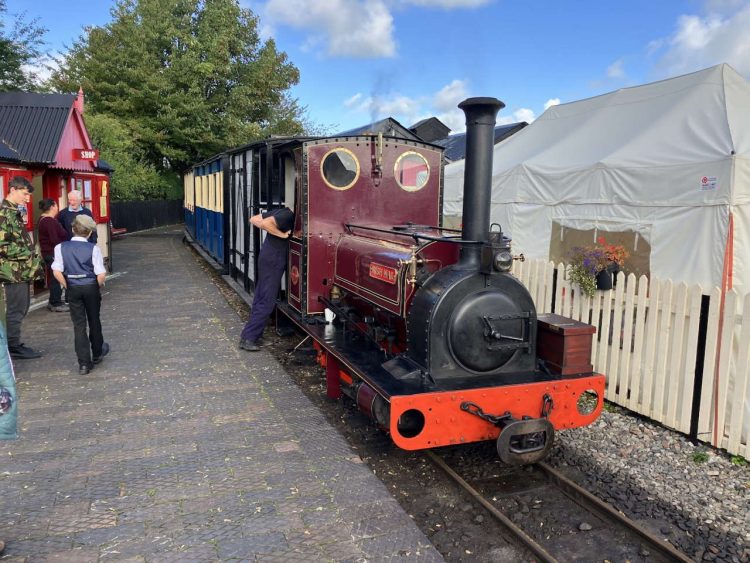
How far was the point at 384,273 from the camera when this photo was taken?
14.7 feet

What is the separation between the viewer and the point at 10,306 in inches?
255

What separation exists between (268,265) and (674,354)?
164 inches

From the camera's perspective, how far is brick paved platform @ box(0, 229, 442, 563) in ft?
10.4

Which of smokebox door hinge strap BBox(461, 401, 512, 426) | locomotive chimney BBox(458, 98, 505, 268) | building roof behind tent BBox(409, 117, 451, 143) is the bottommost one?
smokebox door hinge strap BBox(461, 401, 512, 426)

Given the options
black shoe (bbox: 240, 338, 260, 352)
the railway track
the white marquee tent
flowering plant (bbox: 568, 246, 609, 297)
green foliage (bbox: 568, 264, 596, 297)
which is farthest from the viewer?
black shoe (bbox: 240, 338, 260, 352)

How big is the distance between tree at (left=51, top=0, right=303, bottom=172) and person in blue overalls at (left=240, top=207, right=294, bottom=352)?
22248 mm

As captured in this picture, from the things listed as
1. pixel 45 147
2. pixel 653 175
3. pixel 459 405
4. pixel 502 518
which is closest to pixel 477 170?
pixel 459 405

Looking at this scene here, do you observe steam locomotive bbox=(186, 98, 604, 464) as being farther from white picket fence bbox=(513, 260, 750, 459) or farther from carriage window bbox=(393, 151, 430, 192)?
white picket fence bbox=(513, 260, 750, 459)

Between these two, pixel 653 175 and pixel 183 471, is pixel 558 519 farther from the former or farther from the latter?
pixel 653 175

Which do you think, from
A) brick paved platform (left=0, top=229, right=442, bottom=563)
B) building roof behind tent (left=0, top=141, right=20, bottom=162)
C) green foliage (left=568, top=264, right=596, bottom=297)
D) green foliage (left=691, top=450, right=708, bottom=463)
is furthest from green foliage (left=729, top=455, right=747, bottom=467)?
building roof behind tent (left=0, top=141, right=20, bottom=162)

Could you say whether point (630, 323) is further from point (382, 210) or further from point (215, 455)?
point (215, 455)

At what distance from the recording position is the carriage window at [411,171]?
19.4 feet

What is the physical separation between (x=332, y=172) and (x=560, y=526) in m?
3.72

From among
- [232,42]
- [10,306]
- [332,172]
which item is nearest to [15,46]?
[232,42]
